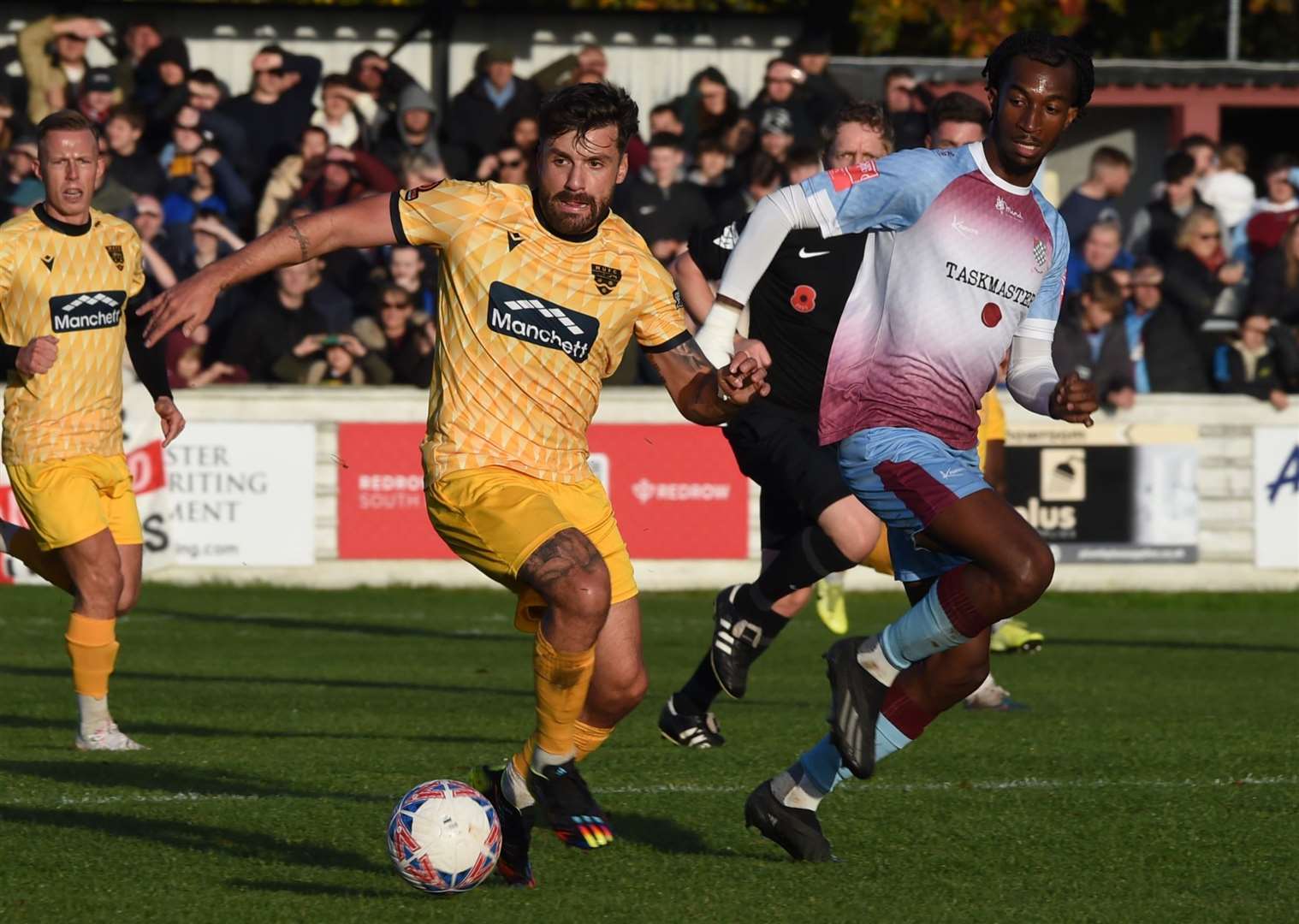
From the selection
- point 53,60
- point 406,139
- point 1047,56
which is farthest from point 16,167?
point 1047,56

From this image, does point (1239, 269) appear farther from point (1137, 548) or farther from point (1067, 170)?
point (1067, 170)

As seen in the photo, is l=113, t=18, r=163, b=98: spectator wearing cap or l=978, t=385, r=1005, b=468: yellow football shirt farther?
l=113, t=18, r=163, b=98: spectator wearing cap

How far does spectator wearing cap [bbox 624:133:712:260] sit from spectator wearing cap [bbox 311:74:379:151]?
2534 mm

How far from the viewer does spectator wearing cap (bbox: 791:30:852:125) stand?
18.4 meters

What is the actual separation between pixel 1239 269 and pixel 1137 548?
9.40 ft

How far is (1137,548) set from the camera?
16.3m

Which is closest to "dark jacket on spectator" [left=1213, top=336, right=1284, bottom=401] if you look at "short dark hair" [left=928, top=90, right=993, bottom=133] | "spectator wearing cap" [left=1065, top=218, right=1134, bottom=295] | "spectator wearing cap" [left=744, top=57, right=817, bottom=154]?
"spectator wearing cap" [left=1065, top=218, right=1134, bottom=295]

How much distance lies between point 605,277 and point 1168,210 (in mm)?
12675

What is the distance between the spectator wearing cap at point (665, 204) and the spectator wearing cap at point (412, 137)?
5.96 ft

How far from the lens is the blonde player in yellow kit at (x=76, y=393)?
28.5 ft

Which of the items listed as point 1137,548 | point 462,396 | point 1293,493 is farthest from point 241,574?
point 462,396

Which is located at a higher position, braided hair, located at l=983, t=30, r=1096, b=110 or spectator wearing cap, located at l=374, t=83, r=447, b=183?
spectator wearing cap, located at l=374, t=83, r=447, b=183

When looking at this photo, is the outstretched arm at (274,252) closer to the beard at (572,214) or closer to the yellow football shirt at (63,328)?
the beard at (572,214)

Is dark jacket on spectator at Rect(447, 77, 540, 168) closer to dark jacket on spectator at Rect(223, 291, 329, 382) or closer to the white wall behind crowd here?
the white wall behind crowd
